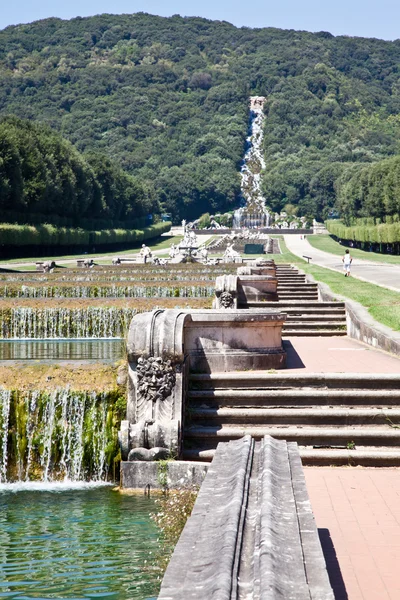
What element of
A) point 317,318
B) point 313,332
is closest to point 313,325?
point 313,332

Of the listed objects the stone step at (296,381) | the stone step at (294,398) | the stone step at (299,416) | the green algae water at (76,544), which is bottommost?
the green algae water at (76,544)

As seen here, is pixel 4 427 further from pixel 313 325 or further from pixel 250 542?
pixel 313 325

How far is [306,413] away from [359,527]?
10.2 feet

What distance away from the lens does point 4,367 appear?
481 inches

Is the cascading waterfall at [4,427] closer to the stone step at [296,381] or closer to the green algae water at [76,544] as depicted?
the green algae water at [76,544]

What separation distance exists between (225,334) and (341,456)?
3159 millimetres

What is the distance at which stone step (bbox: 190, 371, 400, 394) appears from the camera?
11.2 meters

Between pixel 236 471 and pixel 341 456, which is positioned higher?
pixel 236 471

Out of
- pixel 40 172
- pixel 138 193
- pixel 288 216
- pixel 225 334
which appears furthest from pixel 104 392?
pixel 288 216

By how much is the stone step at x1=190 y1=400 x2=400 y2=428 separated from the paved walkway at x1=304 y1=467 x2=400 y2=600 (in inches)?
35.8

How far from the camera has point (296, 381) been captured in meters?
11.3

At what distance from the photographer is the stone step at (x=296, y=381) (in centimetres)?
1121

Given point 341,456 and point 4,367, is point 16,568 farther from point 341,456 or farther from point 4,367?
point 4,367

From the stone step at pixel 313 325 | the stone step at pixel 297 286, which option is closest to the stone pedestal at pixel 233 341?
the stone step at pixel 313 325
